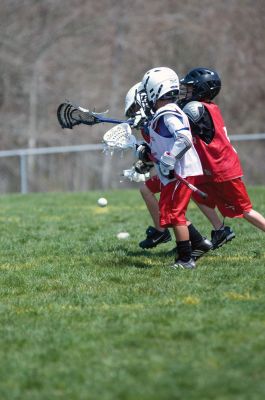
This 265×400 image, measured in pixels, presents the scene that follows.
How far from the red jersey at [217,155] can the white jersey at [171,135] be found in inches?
14.5

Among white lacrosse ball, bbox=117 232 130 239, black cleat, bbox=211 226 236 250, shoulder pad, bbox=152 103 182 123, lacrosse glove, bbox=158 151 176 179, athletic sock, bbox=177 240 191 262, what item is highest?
shoulder pad, bbox=152 103 182 123

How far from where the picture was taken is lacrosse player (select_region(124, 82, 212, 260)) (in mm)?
8055

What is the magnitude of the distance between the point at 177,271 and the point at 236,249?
1513 mm

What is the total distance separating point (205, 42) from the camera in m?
30.7

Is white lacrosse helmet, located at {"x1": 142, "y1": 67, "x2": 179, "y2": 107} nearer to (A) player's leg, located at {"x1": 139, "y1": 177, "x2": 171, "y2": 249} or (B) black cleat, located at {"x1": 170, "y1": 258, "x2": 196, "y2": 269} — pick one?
(A) player's leg, located at {"x1": 139, "y1": 177, "x2": 171, "y2": 249}

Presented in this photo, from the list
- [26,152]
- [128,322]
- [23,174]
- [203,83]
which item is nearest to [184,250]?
[203,83]

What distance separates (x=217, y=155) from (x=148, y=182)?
0.87m

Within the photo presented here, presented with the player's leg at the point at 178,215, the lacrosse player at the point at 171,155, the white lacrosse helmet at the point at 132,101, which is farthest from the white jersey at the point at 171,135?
the white lacrosse helmet at the point at 132,101

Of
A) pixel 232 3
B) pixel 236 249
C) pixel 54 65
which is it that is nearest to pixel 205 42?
pixel 232 3

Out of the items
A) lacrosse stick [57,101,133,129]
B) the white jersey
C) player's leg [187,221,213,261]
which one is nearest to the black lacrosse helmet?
the white jersey

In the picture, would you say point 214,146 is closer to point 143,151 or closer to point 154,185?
point 143,151

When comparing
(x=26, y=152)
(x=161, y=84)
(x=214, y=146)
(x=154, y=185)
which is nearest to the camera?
(x=161, y=84)

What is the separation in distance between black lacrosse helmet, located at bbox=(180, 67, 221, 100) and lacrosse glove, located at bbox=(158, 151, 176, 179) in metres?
0.87

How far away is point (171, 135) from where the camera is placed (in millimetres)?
7605
